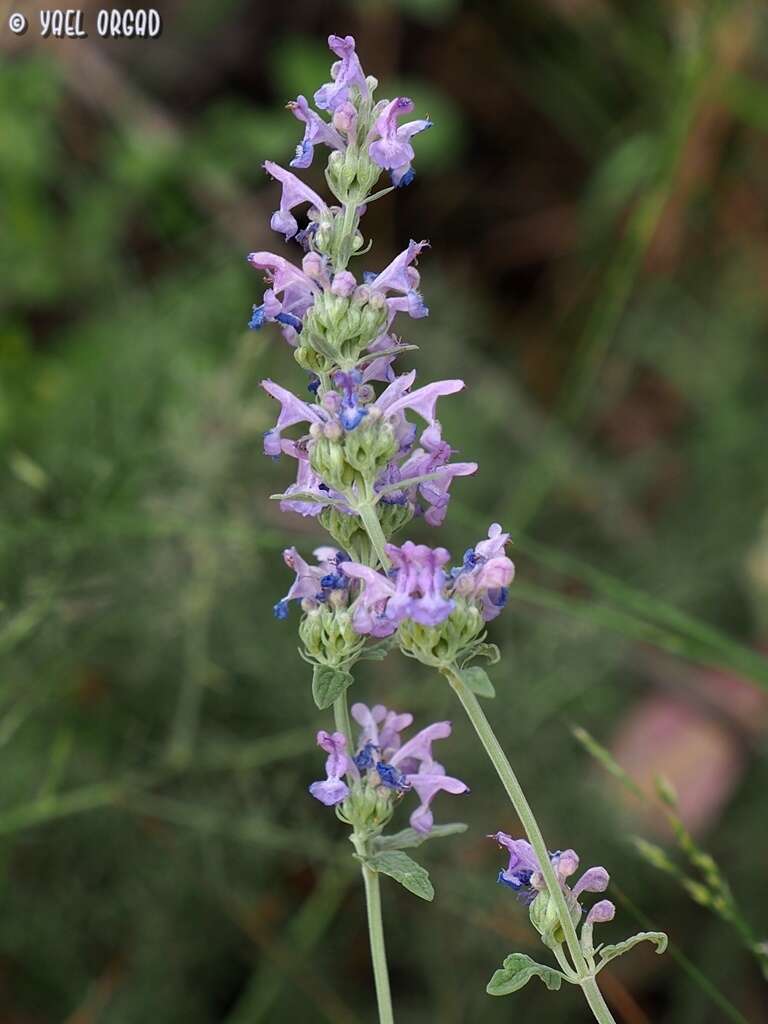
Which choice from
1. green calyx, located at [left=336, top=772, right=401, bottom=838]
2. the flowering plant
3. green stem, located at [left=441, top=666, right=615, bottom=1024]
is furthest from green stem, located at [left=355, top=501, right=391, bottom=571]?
green calyx, located at [left=336, top=772, right=401, bottom=838]

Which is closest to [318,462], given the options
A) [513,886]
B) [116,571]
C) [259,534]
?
[513,886]

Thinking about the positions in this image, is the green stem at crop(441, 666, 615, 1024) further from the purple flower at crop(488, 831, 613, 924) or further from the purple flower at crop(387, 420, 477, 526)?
the purple flower at crop(387, 420, 477, 526)

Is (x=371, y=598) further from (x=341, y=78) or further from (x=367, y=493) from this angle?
(x=341, y=78)

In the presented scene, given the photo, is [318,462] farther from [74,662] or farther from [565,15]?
[565,15]

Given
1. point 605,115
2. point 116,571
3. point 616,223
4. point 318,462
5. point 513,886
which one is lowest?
point 513,886

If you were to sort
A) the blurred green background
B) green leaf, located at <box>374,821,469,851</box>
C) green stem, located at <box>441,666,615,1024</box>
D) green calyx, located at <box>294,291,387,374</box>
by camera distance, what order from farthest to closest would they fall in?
the blurred green background < green leaf, located at <box>374,821,469,851</box> < green calyx, located at <box>294,291,387,374</box> < green stem, located at <box>441,666,615,1024</box>
